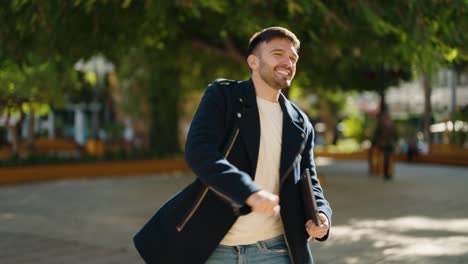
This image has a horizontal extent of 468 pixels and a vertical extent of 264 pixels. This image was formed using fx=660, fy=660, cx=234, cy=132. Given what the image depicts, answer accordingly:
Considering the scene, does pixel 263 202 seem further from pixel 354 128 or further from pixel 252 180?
pixel 354 128

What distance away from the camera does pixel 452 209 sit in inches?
415

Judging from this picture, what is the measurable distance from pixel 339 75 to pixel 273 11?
5.86 metres

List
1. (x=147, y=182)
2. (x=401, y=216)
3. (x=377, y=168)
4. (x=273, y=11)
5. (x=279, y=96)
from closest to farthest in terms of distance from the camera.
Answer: (x=279, y=96) → (x=273, y=11) → (x=401, y=216) → (x=147, y=182) → (x=377, y=168)

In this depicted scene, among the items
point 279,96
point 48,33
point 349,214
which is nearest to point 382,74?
point 349,214

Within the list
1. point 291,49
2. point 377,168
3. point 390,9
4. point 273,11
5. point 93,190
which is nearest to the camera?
point 291,49

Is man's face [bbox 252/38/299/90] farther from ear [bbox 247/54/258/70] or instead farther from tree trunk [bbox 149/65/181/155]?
tree trunk [bbox 149/65/181/155]

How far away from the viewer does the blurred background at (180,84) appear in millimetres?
7535

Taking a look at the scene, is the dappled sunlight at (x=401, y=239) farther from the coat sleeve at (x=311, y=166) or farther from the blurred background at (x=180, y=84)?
the coat sleeve at (x=311, y=166)

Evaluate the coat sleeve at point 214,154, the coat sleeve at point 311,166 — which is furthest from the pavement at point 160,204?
the coat sleeve at point 214,154

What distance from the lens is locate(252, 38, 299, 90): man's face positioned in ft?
8.84

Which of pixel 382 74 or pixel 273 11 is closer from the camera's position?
pixel 273 11

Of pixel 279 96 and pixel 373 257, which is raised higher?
pixel 279 96

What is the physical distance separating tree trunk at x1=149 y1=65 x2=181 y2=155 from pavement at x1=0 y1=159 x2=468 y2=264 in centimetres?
435

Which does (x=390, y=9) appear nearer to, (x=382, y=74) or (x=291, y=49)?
(x=291, y=49)
